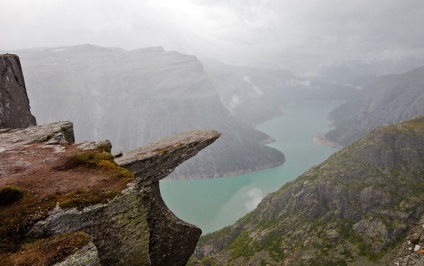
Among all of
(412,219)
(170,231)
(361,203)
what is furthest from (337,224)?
(170,231)

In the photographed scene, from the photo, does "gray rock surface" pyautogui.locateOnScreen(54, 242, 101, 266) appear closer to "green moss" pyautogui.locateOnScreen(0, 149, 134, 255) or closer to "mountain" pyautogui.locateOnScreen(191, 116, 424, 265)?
"green moss" pyautogui.locateOnScreen(0, 149, 134, 255)

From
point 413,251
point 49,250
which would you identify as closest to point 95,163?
point 49,250

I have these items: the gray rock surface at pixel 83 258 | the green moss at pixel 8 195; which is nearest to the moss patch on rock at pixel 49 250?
the gray rock surface at pixel 83 258

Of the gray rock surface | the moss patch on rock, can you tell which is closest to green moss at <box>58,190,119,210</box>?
the moss patch on rock

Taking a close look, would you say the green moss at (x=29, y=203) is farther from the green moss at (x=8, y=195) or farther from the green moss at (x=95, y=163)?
the green moss at (x=95, y=163)

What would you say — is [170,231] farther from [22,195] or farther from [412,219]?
[412,219]
